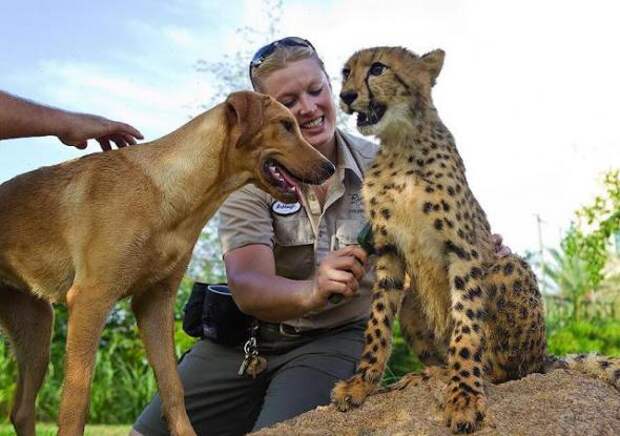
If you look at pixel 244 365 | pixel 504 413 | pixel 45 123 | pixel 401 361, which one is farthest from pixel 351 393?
pixel 401 361

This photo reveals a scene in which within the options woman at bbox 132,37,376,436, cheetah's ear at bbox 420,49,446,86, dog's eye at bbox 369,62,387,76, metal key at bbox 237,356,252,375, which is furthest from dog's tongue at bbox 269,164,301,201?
metal key at bbox 237,356,252,375

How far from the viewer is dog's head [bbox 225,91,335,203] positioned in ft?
12.4

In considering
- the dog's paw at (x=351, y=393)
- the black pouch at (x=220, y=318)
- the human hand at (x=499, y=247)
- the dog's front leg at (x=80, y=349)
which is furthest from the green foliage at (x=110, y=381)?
the dog's paw at (x=351, y=393)

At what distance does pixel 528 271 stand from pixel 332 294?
873 mm

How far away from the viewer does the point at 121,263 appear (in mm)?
3613

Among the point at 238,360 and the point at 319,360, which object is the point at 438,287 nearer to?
the point at 319,360

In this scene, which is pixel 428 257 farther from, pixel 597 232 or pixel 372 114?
pixel 597 232

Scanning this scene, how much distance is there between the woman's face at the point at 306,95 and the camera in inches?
186

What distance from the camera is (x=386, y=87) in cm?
382

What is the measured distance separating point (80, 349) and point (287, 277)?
158 cm

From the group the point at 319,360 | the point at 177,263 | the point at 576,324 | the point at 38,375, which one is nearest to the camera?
the point at 177,263

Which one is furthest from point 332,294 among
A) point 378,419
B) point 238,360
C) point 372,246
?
point 238,360

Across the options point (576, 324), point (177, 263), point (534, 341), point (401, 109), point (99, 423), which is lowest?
point (99, 423)

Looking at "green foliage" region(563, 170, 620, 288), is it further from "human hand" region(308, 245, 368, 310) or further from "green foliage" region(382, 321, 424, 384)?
"human hand" region(308, 245, 368, 310)
